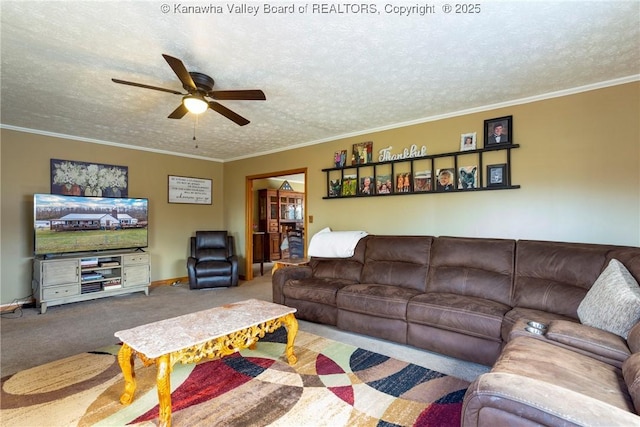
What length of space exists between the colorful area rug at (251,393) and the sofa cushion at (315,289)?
0.72 meters

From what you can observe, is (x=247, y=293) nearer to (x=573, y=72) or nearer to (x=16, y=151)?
(x=16, y=151)

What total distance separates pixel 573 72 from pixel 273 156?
412 centimetres

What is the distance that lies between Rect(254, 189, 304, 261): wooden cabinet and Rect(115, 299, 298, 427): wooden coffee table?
227 inches

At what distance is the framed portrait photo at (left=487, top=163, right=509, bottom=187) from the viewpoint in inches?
130

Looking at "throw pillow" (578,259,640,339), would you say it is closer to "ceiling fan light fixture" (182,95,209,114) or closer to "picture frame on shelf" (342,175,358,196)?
"picture frame on shelf" (342,175,358,196)

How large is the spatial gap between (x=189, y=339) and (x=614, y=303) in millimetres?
2496

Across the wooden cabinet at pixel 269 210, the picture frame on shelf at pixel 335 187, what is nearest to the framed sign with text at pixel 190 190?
the wooden cabinet at pixel 269 210

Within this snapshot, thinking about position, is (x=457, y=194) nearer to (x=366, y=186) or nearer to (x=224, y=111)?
(x=366, y=186)

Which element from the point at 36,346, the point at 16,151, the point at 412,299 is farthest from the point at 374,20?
the point at 16,151

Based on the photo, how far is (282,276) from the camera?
3.73 metres

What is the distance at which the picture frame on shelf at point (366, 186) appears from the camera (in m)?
4.27

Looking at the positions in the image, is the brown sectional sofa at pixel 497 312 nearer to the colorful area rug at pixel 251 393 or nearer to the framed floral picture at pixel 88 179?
the colorful area rug at pixel 251 393

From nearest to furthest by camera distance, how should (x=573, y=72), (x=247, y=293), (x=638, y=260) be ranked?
(x=638, y=260) → (x=573, y=72) → (x=247, y=293)

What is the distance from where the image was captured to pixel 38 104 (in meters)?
3.29
